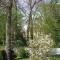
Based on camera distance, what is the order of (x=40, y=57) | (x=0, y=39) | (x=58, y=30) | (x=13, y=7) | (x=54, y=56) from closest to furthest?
(x=58, y=30) < (x=54, y=56) < (x=40, y=57) < (x=13, y=7) < (x=0, y=39)

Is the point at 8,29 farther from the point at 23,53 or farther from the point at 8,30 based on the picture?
the point at 23,53

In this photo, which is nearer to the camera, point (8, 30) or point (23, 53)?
point (8, 30)

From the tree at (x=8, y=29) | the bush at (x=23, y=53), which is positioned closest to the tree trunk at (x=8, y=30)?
the tree at (x=8, y=29)

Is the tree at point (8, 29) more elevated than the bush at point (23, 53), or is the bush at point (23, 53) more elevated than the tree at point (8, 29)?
the tree at point (8, 29)

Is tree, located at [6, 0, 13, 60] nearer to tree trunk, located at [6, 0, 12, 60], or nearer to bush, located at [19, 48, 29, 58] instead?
tree trunk, located at [6, 0, 12, 60]

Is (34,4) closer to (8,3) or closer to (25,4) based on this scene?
(25,4)

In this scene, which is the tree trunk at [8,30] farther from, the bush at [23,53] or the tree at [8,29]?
the bush at [23,53]

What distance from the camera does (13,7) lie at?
8.87 metres

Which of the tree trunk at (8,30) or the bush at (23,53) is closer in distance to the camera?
the tree trunk at (8,30)

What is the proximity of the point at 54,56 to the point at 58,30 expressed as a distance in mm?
1751

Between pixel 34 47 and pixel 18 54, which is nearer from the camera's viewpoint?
pixel 34 47

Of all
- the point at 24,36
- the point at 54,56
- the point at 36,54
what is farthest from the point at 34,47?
the point at 24,36

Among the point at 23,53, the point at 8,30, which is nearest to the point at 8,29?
the point at 8,30

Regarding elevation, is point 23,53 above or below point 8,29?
below
